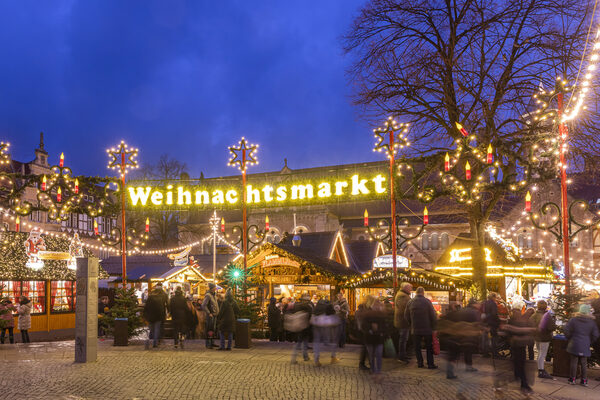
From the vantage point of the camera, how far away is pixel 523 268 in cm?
2494

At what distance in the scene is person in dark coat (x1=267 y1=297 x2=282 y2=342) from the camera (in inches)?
688

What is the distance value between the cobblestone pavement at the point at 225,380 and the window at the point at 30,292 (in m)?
10.3

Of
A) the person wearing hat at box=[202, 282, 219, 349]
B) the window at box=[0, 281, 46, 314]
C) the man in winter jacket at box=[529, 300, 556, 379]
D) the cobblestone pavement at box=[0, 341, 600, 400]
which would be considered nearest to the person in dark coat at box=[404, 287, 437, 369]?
the cobblestone pavement at box=[0, 341, 600, 400]

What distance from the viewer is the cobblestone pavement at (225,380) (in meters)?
9.22

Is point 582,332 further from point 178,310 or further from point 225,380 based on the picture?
point 178,310

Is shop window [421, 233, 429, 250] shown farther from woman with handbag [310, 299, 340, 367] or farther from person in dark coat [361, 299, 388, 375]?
person in dark coat [361, 299, 388, 375]

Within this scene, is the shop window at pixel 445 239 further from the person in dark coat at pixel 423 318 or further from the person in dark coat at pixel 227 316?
the person in dark coat at pixel 423 318

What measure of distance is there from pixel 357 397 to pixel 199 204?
1191 cm

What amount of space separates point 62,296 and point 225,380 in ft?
56.9

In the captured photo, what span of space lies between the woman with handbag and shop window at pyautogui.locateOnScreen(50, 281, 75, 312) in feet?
53.7

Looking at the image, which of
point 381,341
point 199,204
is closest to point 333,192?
point 199,204

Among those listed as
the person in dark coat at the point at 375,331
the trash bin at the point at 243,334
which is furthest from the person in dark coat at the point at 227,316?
the person in dark coat at the point at 375,331

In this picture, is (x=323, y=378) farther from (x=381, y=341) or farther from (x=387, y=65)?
(x=387, y=65)

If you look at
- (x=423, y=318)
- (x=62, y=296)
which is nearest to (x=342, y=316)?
(x=423, y=318)
